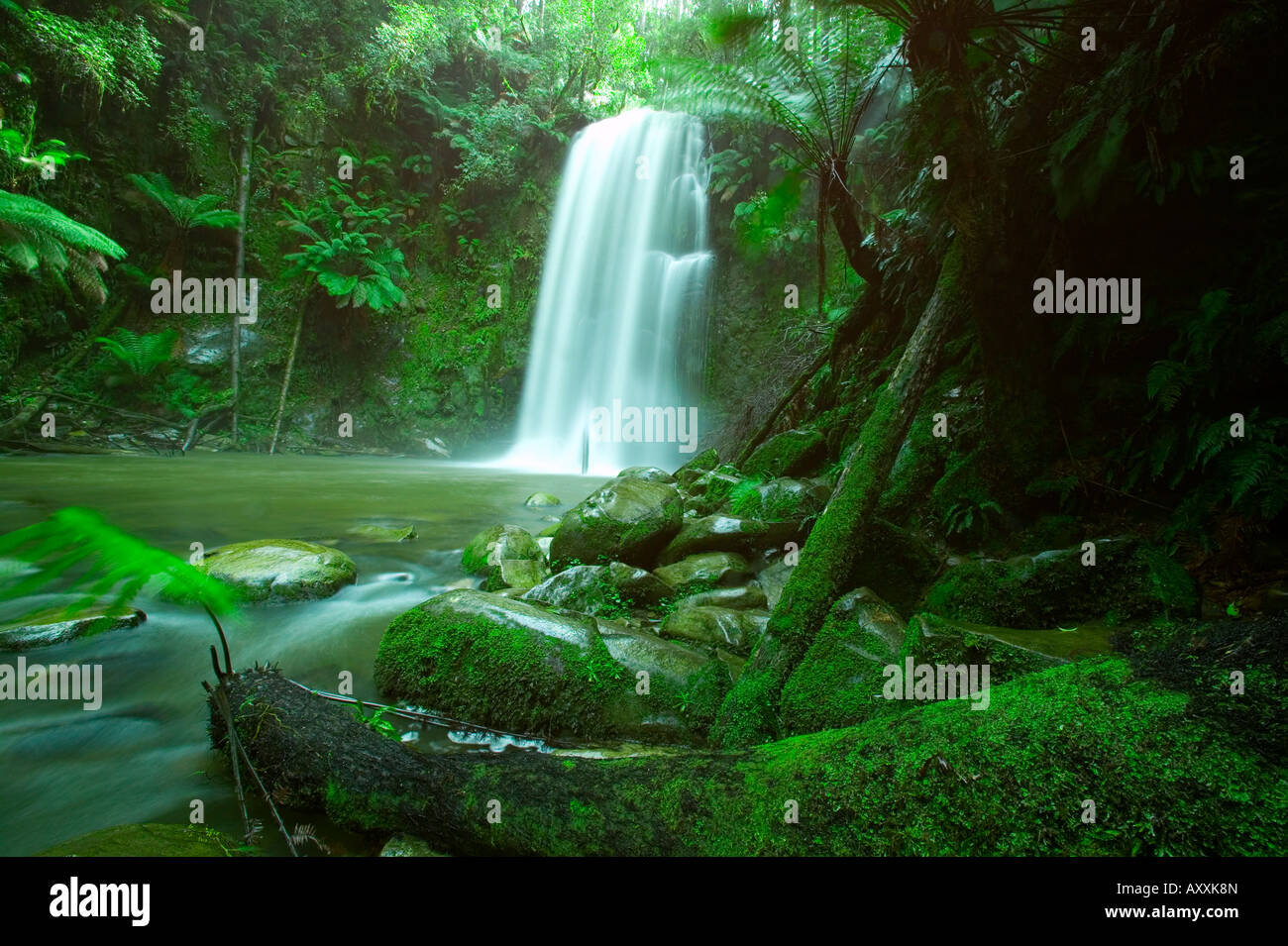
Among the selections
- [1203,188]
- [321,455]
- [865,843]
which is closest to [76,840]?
[865,843]

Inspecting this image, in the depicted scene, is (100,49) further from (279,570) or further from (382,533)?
(279,570)

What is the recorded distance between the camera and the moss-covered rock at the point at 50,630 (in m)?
2.98

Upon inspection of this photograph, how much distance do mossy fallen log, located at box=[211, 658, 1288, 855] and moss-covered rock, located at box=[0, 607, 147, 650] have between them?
2.67 m

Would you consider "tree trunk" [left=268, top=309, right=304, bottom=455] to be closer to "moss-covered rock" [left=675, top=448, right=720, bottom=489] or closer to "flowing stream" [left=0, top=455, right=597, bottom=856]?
"flowing stream" [left=0, top=455, right=597, bottom=856]

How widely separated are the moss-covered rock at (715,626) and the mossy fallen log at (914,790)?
1.46 meters

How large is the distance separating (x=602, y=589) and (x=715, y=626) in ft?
2.91

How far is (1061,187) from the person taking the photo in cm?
295

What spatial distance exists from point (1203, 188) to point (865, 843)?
3548mm

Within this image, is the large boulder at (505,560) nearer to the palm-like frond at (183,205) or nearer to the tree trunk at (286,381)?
the tree trunk at (286,381)

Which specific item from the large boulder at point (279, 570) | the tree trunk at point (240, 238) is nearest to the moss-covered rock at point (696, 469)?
the large boulder at point (279, 570)

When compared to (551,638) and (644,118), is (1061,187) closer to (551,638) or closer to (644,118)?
(551,638)

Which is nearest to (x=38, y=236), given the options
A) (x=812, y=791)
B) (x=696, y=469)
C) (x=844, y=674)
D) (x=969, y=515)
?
(x=696, y=469)

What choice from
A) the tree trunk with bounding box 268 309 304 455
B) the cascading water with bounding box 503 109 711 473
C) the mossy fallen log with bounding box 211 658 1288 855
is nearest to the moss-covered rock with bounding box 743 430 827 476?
the mossy fallen log with bounding box 211 658 1288 855

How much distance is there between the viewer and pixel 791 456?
5133 mm
